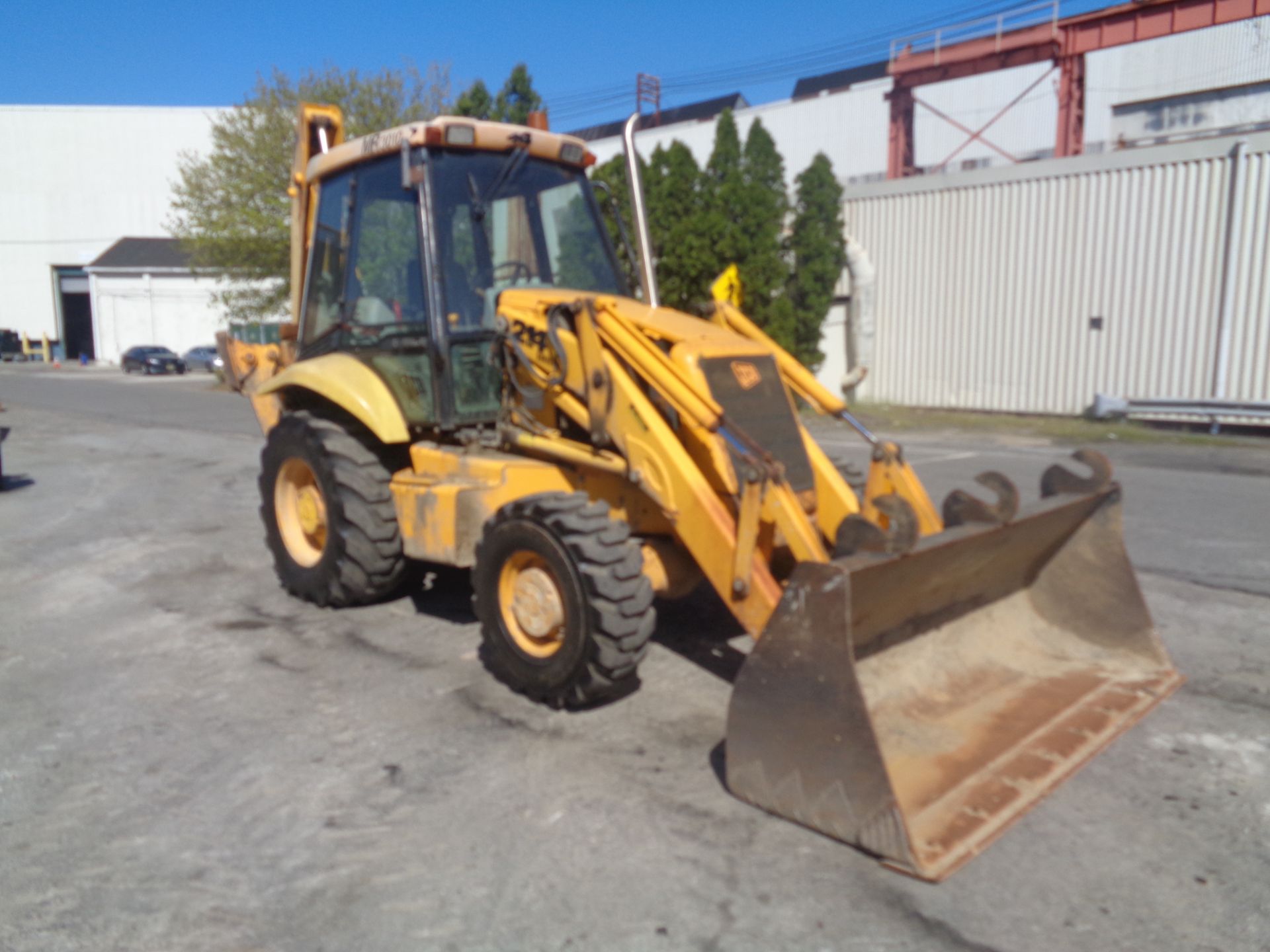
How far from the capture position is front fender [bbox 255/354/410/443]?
18.8ft

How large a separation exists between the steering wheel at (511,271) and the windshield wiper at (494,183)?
0.28 m

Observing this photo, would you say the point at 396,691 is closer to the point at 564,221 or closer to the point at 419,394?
the point at 419,394

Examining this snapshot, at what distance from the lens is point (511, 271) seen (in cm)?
590

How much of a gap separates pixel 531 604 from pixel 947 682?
5.88 ft

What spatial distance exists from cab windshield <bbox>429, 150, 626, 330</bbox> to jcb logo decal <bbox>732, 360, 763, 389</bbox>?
1.49m

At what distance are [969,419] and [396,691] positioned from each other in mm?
14861

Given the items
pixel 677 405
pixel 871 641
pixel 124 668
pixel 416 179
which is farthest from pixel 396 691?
pixel 416 179

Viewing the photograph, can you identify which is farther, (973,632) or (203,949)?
(973,632)

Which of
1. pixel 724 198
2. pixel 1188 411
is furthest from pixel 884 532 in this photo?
pixel 724 198

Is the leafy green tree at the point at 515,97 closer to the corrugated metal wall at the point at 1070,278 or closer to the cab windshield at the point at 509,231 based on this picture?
the corrugated metal wall at the point at 1070,278

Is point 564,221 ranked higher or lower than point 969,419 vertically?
higher

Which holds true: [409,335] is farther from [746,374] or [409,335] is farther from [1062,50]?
[1062,50]

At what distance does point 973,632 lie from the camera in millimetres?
4664

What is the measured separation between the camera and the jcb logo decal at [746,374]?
4918mm
